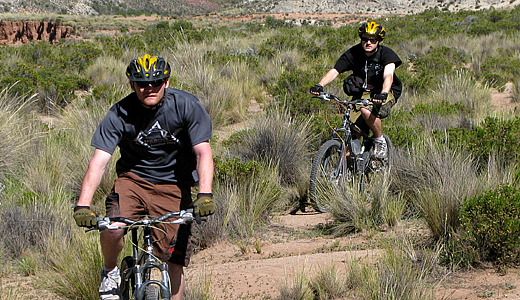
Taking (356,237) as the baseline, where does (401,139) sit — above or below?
above

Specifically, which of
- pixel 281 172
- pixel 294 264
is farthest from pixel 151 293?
pixel 281 172

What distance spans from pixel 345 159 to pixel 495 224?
7.56 feet

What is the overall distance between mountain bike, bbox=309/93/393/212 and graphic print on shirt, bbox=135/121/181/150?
3017 millimetres

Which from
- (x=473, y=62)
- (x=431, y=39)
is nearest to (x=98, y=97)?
(x=473, y=62)

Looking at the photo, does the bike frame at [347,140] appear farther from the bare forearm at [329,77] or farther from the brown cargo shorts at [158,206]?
the brown cargo shorts at [158,206]

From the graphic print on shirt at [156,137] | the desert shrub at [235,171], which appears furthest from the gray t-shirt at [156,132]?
the desert shrub at [235,171]

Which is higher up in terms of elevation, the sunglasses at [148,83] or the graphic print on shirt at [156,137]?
the sunglasses at [148,83]

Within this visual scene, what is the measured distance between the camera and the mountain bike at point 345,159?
634 centimetres

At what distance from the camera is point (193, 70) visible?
39.0 feet

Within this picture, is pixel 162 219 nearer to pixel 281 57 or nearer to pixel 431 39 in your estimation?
pixel 281 57

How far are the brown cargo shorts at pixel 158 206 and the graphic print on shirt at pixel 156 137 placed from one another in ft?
0.88

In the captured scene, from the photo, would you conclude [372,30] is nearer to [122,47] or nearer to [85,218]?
[85,218]

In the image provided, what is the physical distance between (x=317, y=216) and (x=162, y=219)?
3.78 metres

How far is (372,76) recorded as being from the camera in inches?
258
